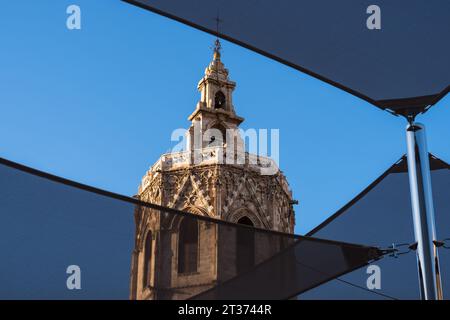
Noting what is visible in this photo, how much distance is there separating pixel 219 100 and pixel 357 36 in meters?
34.6

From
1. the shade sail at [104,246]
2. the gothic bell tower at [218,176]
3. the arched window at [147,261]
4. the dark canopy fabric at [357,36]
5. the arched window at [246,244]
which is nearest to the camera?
the arched window at [147,261]

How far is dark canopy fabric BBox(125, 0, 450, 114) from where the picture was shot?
2596 mm

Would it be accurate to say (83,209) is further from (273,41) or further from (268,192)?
(268,192)

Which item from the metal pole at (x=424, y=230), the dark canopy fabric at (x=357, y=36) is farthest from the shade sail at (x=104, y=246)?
the dark canopy fabric at (x=357, y=36)

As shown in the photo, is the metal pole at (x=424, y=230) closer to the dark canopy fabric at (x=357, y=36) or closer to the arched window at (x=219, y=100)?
the dark canopy fabric at (x=357, y=36)

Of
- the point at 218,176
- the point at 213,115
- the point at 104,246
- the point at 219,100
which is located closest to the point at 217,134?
the point at 213,115

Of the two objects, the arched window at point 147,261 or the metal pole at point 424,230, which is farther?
the metal pole at point 424,230

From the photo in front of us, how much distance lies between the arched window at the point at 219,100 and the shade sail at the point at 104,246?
34469mm

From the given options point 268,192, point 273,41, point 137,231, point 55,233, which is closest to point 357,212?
point 273,41

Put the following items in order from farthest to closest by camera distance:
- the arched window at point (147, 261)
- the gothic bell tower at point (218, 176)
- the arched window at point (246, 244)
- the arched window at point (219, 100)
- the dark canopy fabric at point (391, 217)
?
A: the arched window at point (219, 100) → the gothic bell tower at point (218, 176) → the dark canopy fabric at point (391, 217) → the arched window at point (246, 244) → the arched window at point (147, 261)

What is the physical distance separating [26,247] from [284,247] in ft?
3.04

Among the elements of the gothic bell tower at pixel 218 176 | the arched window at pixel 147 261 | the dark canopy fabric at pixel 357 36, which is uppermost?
the gothic bell tower at pixel 218 176

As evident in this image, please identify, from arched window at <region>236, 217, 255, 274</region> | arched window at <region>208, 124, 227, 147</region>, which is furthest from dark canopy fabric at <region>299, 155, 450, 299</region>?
arched window at <region>208, 124, 227, 147</region>

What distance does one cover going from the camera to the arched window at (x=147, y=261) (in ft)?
6.66
